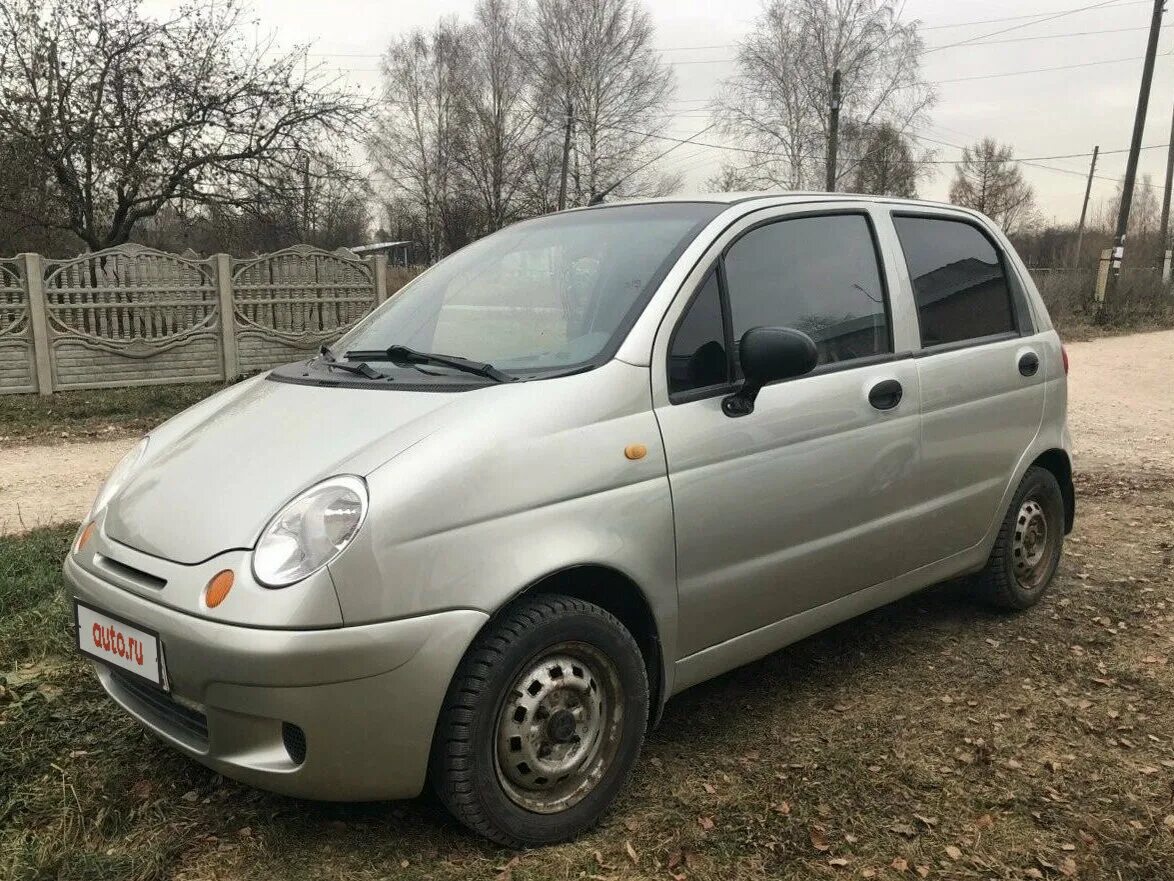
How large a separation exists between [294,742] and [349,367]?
1249 mm

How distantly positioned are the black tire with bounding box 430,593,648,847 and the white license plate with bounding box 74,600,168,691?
70cm

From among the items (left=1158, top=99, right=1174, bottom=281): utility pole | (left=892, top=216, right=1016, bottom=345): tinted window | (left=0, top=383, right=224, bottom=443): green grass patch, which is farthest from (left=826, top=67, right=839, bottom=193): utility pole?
(left=892, top=216, right=1016, bottom=345): tinted window

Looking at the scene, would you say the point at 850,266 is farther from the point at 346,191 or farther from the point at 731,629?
the point at 346,191

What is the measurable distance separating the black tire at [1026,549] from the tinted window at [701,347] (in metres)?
1.89

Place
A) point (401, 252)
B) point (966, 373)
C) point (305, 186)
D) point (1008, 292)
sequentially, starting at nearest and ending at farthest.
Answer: point (966, 373) < point (1008, 292) < point (305, 186) < point (401, 252)

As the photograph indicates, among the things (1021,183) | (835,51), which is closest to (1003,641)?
(835,51)

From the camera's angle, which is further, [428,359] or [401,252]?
[401,252]

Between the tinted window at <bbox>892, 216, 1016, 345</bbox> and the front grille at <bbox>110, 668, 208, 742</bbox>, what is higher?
the tinted window at <bbox>892, 216, 1016, 345</bbox>

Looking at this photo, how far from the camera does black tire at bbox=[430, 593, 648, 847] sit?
2.34 metres

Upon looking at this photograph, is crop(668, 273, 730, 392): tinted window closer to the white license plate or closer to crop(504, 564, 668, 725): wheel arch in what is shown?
crop(504, 564, 668, 725): wheel arch

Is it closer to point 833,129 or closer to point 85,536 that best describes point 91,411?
point 85,536

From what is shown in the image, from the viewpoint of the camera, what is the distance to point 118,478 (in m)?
2.94

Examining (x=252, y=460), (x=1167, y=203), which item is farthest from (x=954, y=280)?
(x=1167, y=203)

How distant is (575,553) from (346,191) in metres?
16.9
